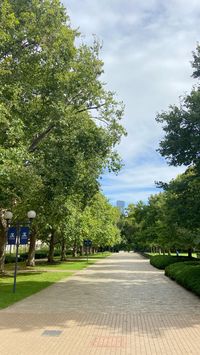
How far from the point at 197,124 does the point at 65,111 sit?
624 cm

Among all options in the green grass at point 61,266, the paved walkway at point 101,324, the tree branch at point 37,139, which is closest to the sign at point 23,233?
the paved walkway at point 101,324

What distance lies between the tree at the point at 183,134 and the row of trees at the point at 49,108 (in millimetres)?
4799

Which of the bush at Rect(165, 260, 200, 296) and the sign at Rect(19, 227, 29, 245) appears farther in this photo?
the sign at Rect(19, 227, 29, 245)

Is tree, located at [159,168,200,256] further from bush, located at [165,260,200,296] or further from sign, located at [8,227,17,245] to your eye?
sign, located at [8,227,17,245]

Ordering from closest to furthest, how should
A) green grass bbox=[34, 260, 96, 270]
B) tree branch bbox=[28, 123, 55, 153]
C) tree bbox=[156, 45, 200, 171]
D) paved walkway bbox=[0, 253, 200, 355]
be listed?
1. paved walkway bbox=[0, 253, 200, 355]
2. tree bbox=[156, 45, 200, 171]
3. tree branch bbox=[28, 123, 55, 153]
4. green grass bbox=[34, 260, 96, 270]

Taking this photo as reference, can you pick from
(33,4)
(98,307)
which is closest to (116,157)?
(33,4)

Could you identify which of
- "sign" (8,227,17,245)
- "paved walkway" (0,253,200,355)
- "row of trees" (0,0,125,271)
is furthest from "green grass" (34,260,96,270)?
"paved walkway" (0,253,200,355)

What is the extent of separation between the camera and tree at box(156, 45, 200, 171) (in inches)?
630

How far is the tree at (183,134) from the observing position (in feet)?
52.5

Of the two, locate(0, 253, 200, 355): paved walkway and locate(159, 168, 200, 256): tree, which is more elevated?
locate(159, 168, 200, 256): tree

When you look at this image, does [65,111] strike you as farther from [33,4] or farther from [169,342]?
[169,342]

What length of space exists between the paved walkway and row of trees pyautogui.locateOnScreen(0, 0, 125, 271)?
200 inches

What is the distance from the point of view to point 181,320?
449 inches

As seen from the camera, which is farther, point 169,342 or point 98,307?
point 98,307
